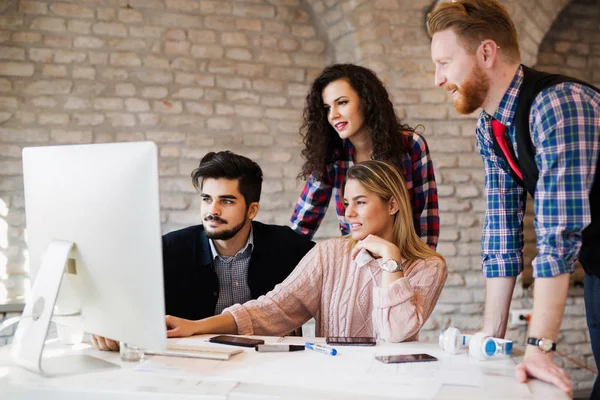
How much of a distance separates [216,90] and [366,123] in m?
1.66

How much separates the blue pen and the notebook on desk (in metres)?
0.16

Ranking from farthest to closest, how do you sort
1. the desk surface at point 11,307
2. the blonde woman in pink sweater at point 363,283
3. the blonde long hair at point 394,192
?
the desk surface at point 11,307, the blonde long hair at point 394,192, the blonde woman in pink sweater at point 363,283

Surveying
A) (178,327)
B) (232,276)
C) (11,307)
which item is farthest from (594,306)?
(11,307)

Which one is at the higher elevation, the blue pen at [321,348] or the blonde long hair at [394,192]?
the blonde long hair at [394,192]

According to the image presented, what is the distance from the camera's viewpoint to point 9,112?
3.83 m

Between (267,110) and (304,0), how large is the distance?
0.74 meters

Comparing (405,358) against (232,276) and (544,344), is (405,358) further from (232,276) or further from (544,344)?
(232,276)

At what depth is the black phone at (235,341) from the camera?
65.1 inches

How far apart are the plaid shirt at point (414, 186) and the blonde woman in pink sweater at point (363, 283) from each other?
1.24ft

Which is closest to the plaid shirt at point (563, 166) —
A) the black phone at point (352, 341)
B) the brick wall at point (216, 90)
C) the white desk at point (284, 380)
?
the white desk at point (284, 380)

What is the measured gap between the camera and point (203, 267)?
93.0 inches

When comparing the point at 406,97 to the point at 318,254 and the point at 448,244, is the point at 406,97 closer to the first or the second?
the point at 448,244

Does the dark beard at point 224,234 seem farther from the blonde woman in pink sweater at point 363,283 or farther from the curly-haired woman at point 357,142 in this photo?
the curly-haired woman at point 357,142

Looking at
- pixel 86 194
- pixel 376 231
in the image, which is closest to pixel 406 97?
pixel 376 231
